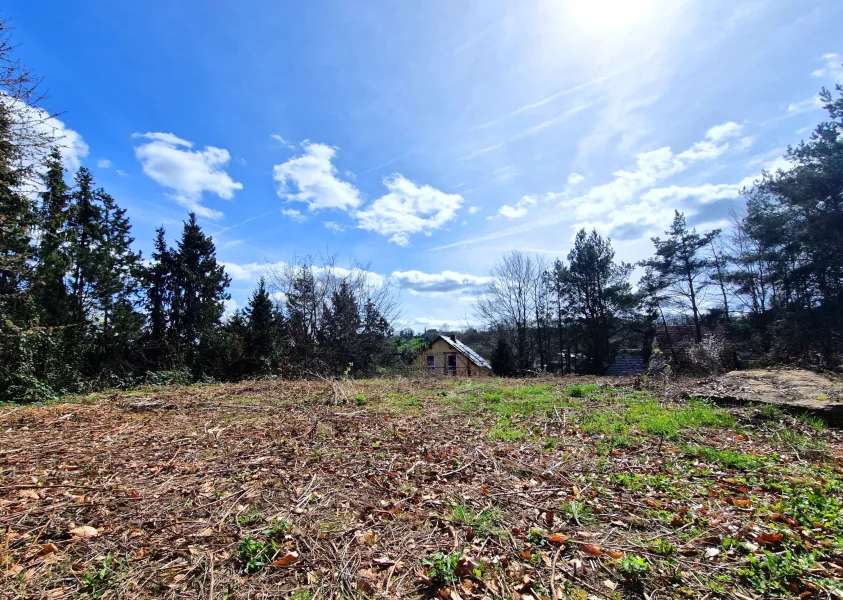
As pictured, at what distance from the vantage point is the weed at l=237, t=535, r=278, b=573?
2321 mm

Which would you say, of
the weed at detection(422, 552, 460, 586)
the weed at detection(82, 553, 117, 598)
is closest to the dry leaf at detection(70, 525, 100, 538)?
the weed at detection(82, 553, 117, 598)

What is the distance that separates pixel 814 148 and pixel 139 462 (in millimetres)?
23252

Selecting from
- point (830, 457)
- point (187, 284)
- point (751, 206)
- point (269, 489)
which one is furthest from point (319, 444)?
point (751, 206)

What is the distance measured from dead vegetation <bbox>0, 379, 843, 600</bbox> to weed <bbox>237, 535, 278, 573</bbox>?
0.04 ft

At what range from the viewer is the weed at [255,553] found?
232 cm

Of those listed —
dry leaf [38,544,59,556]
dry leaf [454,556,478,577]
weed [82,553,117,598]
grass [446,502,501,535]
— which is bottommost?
dry leaf [454,556,478,577]

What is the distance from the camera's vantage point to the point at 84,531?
2.62m

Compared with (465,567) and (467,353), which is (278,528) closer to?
(465,567)

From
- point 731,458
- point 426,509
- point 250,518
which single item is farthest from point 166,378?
point 731,458

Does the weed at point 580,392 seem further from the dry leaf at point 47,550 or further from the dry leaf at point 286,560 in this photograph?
the dry leaf at point 47,550

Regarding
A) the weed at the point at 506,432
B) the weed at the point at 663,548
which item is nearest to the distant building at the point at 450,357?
the weed at the point at 506,432

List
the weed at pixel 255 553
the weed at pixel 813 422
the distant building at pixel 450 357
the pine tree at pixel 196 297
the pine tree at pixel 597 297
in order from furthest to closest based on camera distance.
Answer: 1. the distant building at pixel 450 357
2. the pine tree at pixel 597 297
3. the pine tree at pixel 196 297
4. the weed at pixel 813 422
5. the weed at pixel 255 553

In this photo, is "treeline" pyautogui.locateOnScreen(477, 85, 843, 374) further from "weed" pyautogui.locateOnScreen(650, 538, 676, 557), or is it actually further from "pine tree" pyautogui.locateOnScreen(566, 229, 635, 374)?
"weed" pyautogui.locateOnScreen(650, 538, 676, 557)

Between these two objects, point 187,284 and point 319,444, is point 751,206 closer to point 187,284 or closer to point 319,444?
point 319,444
